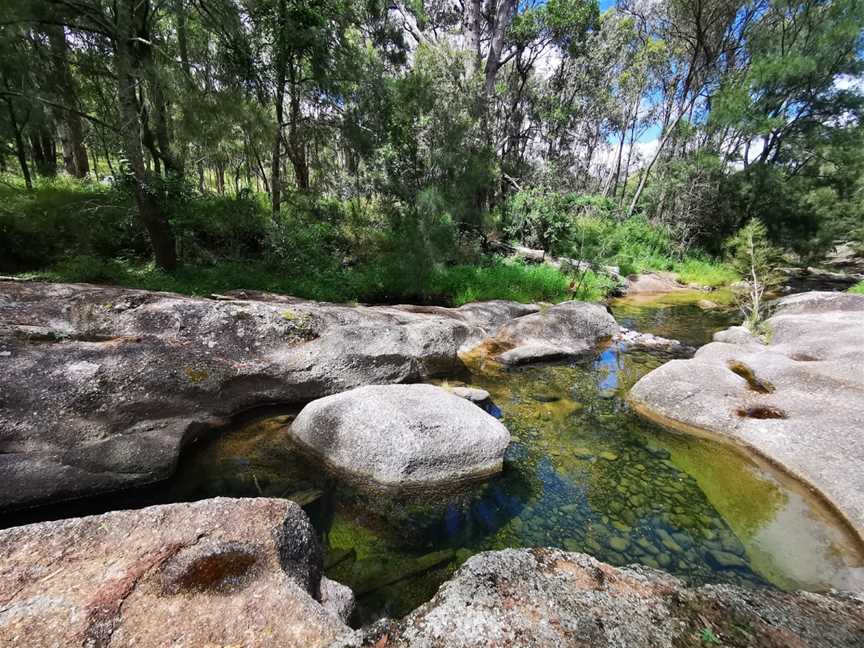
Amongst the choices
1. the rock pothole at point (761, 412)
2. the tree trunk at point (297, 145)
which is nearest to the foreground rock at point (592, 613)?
the rock pothole at point (761, 412)

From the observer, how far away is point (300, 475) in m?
3.92

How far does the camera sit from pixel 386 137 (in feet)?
37.8

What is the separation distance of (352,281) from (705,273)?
1820cm

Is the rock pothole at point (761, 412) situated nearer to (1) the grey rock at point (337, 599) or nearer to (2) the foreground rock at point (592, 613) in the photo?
(2) the foreground rock at point (592, 613)

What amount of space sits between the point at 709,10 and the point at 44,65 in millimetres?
28476

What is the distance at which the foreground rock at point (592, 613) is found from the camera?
1.73m

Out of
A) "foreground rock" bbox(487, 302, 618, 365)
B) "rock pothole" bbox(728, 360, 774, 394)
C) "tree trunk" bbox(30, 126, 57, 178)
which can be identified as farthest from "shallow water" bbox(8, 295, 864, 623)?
"tree trunk" bbox(30, 126, 57, 178)

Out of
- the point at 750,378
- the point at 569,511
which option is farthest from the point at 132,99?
the point at 750,378

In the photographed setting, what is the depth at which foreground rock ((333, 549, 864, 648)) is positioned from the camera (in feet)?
5.66

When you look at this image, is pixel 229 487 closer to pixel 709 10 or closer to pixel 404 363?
pixel 404 363

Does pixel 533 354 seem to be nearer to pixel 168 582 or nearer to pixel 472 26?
pixel 168 582

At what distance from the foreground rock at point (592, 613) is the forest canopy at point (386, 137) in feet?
27.0

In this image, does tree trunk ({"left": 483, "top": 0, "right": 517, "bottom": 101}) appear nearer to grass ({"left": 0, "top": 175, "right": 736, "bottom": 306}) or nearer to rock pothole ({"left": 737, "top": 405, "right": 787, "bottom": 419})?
grass ({"left": 0, "top": 175, "right": 736, "bottom": 306})

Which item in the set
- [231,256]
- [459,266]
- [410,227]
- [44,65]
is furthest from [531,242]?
[44,65]
